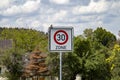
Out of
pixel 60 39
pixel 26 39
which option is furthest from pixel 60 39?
pixel 26 39

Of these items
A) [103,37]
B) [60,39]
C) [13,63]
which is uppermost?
[103,37]

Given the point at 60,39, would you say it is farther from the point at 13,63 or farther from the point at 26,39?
the point at 26,39

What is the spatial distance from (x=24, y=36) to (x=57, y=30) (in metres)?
113

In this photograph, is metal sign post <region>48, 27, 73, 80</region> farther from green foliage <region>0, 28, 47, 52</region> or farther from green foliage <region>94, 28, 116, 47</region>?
green foliage <region>94, 28, 116, 47</region>

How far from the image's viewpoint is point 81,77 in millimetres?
69938

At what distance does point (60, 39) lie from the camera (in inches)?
587

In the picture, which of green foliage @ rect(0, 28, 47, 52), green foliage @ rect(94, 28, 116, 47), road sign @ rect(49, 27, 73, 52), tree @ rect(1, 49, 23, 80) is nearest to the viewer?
road sign @ rect(49, 27, 73, 52)

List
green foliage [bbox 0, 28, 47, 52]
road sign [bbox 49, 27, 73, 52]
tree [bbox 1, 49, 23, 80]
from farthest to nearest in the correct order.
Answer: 1. green foliage [bbox 0, 28, 47, 52]
2. tree [bbox 1, 49, 23, 80]
3. road sign [bbox 49, 27, 73, 52]

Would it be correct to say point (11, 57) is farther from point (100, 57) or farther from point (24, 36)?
point (24, 36)

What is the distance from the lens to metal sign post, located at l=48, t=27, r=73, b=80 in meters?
14.6

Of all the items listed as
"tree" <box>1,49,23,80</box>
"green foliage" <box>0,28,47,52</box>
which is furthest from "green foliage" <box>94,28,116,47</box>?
"tree" <box>1,49,23,80</box>

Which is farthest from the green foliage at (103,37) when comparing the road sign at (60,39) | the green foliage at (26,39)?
the road sign at (60,39)

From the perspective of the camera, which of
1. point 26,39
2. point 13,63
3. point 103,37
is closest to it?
point 13,63

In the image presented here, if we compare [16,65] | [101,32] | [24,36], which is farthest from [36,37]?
[16,65]
